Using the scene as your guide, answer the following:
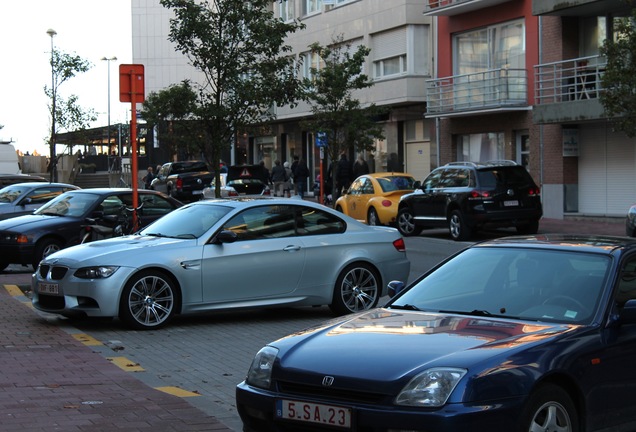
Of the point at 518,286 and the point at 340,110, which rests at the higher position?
the point at 340,110

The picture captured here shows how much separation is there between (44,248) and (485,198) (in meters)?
10.7

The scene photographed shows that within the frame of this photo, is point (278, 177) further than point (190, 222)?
Yes

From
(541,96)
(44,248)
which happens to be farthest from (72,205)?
(541,96)

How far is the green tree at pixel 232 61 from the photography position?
69.4 ft

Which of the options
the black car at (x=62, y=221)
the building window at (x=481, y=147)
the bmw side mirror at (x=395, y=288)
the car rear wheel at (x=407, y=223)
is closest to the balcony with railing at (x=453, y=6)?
the building window at (x=481, y=147)

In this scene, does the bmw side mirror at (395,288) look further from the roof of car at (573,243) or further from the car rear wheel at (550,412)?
the car rear wheel at (550,412)

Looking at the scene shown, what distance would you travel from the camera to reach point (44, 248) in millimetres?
17547

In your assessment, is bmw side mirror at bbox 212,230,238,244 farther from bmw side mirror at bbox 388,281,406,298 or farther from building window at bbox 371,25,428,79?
building window at bbox 371,25,428,79

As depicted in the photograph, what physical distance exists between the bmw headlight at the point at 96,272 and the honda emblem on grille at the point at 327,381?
6.22 meters

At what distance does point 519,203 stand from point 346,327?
1843cm

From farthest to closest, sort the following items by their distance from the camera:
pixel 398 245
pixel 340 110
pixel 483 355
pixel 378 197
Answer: pixel 340 110 → pixel 378 197 → pixel 398 245 → pixel 483 355

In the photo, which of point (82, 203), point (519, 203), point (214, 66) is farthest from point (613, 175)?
point (82, 203)

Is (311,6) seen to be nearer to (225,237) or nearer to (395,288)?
(225,237)

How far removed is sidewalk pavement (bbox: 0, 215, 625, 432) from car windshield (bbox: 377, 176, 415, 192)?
55.9ft
